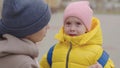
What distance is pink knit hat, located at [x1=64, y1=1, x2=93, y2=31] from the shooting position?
369 centimetres

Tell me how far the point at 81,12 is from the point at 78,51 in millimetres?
358

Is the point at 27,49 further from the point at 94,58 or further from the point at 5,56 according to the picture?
the point at 94,58

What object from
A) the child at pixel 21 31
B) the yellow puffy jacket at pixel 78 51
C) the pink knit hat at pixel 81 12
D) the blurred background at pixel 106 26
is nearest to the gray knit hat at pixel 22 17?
the child at pixel 21 31

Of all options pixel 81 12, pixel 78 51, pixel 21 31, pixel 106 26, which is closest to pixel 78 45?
pixel 78 51

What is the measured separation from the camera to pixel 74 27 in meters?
3.61

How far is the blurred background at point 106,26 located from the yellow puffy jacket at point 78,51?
660 mm

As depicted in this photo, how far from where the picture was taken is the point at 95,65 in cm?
340

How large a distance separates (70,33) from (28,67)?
113 centimetres

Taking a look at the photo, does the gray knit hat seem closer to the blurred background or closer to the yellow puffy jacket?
the yellow puffy jacket

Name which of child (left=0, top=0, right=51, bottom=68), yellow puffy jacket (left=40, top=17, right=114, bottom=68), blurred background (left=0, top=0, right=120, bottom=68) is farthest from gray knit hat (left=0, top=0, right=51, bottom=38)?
blurred background (left=0, top=0, right=120, bottom=68)

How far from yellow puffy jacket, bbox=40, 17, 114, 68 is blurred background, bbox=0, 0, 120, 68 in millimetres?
660

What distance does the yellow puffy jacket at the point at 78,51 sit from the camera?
3525 mm

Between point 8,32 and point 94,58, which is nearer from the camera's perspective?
point 8,32

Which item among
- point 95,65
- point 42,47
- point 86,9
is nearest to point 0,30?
point 95,65
